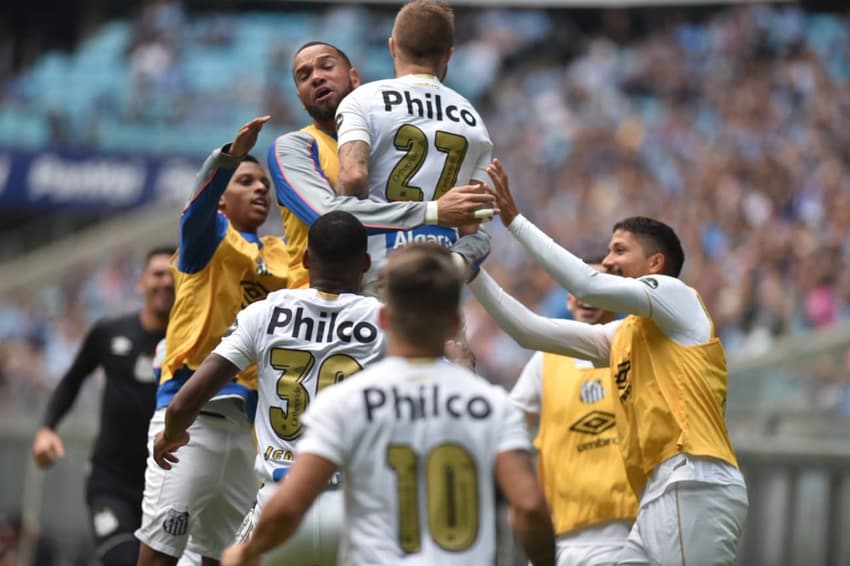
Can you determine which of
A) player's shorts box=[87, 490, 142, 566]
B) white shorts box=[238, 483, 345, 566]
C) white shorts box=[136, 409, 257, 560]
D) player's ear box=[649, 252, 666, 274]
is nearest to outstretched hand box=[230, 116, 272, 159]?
white shorts box=[136, 409, 257, 560]

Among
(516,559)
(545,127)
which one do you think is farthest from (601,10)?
(516,559)

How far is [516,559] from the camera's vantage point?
11383 millimetres

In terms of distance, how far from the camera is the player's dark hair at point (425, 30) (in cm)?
656

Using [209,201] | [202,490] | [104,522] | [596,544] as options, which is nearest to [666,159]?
[104,522]

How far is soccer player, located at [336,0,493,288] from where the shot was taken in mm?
6379

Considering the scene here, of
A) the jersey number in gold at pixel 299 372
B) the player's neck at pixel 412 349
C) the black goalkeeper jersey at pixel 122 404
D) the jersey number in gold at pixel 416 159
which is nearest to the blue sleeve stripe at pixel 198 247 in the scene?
the jersey number in gold at pixel 416 159

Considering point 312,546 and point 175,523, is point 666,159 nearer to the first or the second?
point 175,523

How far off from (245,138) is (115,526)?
338cm

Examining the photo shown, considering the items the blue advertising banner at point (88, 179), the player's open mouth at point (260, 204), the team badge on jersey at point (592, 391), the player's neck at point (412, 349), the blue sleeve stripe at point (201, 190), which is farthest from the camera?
the blue advertising banner at point (88, 179)

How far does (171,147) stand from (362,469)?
2234 cm

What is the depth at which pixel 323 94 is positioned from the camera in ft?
22.9

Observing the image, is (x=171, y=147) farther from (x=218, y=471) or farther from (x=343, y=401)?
(x=343, y=401)

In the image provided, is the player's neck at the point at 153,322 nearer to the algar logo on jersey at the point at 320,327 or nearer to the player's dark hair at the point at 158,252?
the player's dark hair at the point at 158,252

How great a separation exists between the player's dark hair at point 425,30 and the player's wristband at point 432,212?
0.74m
